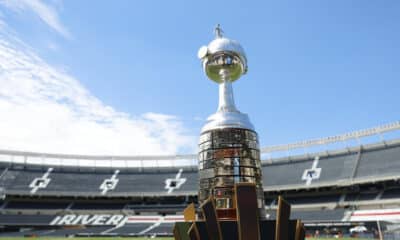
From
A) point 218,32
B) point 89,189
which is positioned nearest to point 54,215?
point 89,189

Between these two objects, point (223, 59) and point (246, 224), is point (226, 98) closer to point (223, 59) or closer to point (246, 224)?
point (223, 59)

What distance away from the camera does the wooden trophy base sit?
19.3ft

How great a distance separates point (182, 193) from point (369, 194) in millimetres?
25741

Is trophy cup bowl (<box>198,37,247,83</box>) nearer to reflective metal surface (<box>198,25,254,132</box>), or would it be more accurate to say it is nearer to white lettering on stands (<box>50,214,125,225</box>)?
reflective metal surface (<box>198,25,254,132</box>)

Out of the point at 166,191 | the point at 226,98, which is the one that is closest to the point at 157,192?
the point at 166,191

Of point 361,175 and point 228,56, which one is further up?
point 361,175

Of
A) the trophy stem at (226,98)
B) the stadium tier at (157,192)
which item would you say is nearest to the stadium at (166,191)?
the stadium tier at (157,192)

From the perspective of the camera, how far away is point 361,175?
4291 cm

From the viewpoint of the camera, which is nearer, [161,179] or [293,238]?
[293,238]

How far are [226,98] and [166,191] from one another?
47257 millimetres

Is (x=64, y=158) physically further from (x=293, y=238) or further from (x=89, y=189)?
(x=293, y=238)

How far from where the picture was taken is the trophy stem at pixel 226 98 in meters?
7.91

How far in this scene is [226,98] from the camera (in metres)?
8.10

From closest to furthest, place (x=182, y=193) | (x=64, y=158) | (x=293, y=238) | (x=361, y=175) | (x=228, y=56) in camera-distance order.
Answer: (x=293, y=238) < (x=228, y=56) < (x=361, y=175) < (x=182, y=193) < (x=64, y=158)
